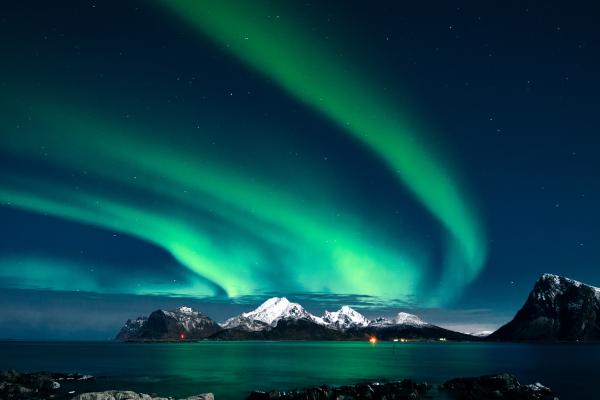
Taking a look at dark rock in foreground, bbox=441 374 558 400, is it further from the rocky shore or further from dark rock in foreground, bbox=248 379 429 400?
dark rock in foreground, bbox=248 379 429 400

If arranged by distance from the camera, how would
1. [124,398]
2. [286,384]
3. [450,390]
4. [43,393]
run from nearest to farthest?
1. [124,398]
2. [43,393]
3. [450,390]
4. [286,384]

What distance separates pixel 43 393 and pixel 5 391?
404cm

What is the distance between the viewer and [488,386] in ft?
196

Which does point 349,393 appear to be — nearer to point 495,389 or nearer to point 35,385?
point 495,389

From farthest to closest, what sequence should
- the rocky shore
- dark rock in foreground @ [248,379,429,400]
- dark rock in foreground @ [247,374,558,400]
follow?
dark rock in foreground @ [247,374,558,400] → dark rock in foreground @ [248,379,429,400] → the rocky shore

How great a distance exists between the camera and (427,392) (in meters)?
60.4

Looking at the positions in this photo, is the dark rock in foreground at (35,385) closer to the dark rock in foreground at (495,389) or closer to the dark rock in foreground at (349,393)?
the dark rock in foreground at (349,393)

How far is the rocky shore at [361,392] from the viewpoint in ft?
172

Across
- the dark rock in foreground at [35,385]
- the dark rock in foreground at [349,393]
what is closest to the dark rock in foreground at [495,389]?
the dark rock in foreground at [349,393]

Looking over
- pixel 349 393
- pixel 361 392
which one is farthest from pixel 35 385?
pixel 361 392

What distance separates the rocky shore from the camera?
52469 millimetres

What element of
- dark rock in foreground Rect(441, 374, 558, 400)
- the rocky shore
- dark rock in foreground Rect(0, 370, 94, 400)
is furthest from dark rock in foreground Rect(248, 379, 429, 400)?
dark rock in foreground Rect(0, 370, 94, 400)

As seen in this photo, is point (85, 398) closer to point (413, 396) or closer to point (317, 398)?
point (317, 398)

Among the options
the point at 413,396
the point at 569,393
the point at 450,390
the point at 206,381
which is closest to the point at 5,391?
the point at 206,381
